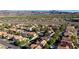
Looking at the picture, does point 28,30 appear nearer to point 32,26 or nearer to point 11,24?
point 32,26

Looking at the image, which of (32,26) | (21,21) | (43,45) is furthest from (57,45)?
(21,21)
